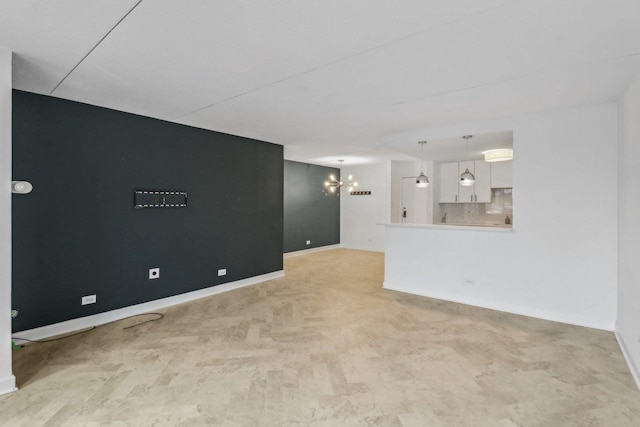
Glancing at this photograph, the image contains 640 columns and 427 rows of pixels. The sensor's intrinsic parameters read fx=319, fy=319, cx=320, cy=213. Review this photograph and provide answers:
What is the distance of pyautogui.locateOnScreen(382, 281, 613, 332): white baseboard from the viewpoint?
3633mm

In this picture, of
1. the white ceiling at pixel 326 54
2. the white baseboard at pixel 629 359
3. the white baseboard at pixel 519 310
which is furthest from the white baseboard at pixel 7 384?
the white baseboard at pixel 629 359

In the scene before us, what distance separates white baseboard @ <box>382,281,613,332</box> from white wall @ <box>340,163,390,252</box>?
4067 mm

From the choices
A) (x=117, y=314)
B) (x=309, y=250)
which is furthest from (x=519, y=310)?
(x=309, y=250)

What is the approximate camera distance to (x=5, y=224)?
2400 millimetres

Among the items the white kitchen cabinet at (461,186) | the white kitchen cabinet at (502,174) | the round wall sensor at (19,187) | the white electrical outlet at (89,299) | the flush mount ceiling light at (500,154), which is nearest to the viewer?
the round wall sensor at (19,187)

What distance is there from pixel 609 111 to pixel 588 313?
2280 millimetres

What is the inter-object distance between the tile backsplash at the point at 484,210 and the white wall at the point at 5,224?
7.21 metres

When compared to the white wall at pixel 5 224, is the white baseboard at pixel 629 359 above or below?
below

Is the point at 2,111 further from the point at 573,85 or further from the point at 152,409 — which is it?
the point at 573,85

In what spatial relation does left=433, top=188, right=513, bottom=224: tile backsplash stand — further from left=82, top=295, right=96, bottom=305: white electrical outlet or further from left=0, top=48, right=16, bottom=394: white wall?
left=0, top=48, right=16, bottom=394: white wall

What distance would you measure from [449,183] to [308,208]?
3.64 metres

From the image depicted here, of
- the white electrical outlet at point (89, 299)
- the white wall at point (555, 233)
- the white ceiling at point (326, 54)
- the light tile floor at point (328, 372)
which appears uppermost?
the white ceiling at point (326, 54)

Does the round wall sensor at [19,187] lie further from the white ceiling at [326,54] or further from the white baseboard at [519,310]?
the white baseboard at [519,310]

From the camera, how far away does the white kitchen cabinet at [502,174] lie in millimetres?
6594
